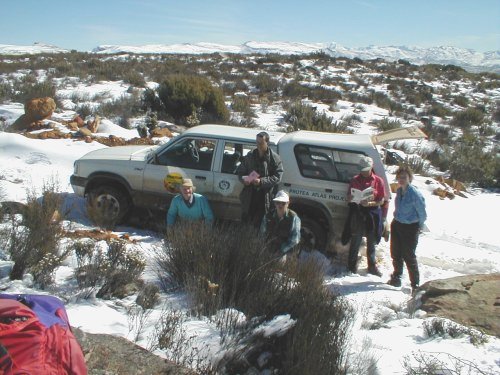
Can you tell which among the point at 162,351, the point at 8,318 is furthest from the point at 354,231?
the point at 8,318

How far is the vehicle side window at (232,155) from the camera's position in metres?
6.50

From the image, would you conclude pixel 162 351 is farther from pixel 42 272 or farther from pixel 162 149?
pixel 162 149

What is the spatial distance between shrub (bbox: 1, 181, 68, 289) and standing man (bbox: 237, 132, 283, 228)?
7.66 ft

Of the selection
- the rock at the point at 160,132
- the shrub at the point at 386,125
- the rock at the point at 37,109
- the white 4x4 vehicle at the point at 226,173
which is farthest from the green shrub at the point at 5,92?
the shrub at the point at 386,125

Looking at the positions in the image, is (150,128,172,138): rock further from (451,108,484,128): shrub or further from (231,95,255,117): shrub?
(451,108,484,128): shrub

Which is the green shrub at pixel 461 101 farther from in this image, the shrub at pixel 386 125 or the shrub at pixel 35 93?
the shrub at pixel 35 93

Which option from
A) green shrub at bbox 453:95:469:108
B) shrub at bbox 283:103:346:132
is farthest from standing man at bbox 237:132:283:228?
green shrub at bbox 453:95:469:108

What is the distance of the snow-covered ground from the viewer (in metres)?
3.56

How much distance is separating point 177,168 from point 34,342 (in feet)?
14.6

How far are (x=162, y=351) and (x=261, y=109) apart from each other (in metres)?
15.4

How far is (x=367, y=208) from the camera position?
595 cm

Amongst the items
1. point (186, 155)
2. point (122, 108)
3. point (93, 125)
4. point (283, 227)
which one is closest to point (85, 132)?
point (93, 125)

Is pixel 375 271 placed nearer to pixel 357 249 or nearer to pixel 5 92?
pixel 357 249

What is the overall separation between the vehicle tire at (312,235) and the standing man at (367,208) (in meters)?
0.43
